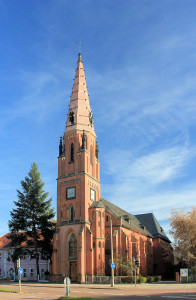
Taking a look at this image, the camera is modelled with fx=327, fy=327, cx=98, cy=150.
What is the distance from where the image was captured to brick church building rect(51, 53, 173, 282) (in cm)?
4731

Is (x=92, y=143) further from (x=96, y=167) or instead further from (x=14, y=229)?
(x=14, y=229)

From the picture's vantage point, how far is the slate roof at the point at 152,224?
75594 millimetres

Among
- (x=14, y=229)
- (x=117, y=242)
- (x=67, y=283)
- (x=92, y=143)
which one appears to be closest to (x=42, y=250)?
(x=14, y=229)

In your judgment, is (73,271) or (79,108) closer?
(73,271)

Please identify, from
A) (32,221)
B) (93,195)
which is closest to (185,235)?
(93,195)

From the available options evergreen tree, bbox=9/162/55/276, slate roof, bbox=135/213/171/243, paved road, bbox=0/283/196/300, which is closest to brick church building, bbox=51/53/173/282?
evergreen tree, bbox=9/162/55/276

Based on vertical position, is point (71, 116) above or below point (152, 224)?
above

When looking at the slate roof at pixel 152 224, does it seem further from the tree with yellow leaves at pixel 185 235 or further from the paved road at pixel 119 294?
the paved road at pixel 119 294

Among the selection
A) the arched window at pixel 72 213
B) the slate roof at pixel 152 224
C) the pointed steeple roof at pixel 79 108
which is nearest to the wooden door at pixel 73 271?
the arched window at pixel 72 213

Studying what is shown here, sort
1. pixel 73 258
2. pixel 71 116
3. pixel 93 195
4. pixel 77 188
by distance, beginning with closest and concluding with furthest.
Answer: pixel 73 258
pixel 77 188
pixel 93 195
pixel 71 116

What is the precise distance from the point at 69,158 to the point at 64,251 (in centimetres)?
1444

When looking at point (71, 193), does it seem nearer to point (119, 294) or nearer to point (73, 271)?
point (73, 271)

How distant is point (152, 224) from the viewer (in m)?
77.7

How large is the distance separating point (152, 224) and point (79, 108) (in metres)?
36.7
